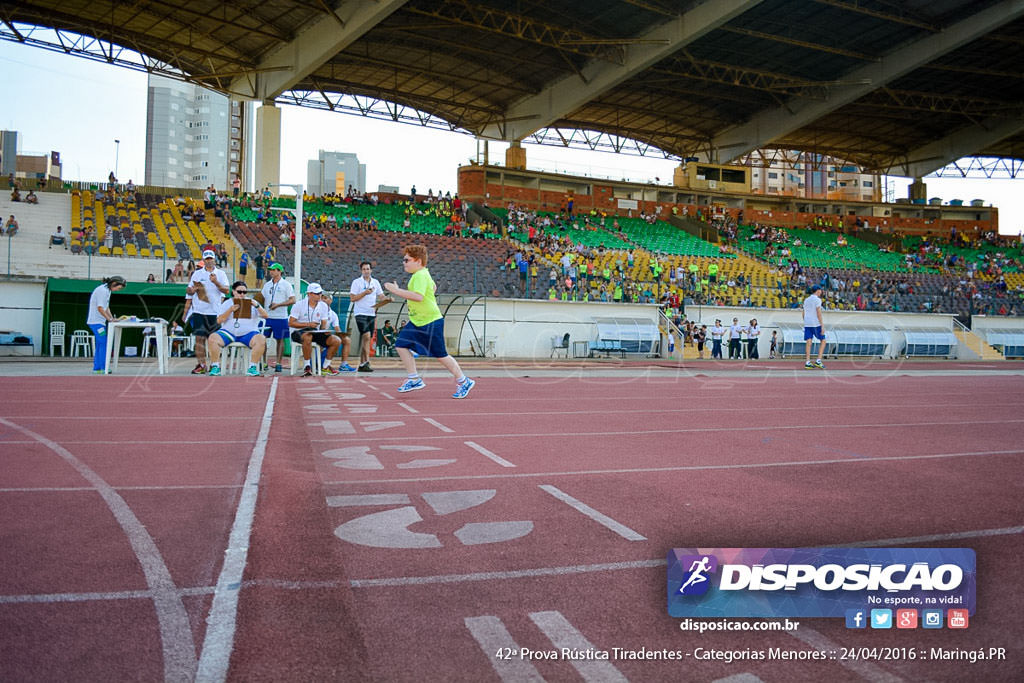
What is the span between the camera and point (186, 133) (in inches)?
4552

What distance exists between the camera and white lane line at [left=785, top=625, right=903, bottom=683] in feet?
6.99

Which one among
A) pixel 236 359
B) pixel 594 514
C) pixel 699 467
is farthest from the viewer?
pixel 236 359

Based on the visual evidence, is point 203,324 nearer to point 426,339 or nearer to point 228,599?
point 426,339

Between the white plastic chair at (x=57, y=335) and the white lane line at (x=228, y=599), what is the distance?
69.5 ft

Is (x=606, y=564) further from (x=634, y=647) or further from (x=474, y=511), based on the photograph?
(x=474, y=511)

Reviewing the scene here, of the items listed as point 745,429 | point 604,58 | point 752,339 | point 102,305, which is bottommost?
point 745,429

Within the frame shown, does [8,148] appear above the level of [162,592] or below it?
above

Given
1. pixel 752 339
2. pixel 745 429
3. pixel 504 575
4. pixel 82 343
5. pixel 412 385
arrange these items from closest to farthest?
pixel 504 575 < pixel 745 429 < pixel 412 385 < pixel 82 343 < pixel 752 339

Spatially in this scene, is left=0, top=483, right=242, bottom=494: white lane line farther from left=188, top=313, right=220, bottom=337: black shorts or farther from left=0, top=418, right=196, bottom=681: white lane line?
left=188, top=313, right=220, bottom=337: black shorts

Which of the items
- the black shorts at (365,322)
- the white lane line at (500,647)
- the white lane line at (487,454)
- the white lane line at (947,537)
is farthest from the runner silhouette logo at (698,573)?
the black shorts at (365,322)

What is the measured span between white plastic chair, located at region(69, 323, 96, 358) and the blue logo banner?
77.6 ft

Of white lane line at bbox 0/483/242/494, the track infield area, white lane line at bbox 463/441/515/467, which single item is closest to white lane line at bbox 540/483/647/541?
the track infield area

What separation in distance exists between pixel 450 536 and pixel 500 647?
124 cm

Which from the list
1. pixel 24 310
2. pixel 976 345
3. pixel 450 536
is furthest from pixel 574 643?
pixel 976 345
